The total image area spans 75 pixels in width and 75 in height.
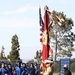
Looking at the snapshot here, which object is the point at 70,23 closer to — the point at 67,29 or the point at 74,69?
the point at 67,29

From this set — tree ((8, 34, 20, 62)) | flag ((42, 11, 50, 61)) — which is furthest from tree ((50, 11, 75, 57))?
flag ((42, 11, 50, 61))

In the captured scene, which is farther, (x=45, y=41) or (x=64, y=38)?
(x=64, y=38)

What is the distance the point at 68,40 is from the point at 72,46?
1.07 meters

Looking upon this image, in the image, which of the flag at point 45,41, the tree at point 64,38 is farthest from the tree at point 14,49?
the flag at point 45,41

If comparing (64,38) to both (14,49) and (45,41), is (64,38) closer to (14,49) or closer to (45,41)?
(14,49)

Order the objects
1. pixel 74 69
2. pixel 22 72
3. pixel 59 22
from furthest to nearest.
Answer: pixel 74 69, pixel 22 72, pixel 59 22

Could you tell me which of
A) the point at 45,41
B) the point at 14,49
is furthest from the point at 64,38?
the point at 45,41

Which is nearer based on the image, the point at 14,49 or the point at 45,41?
the point at 45,41

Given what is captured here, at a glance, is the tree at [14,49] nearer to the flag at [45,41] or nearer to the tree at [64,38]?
the tree at [64,38]

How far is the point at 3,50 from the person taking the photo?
230ft

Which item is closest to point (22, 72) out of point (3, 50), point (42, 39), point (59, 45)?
point (42, 39)

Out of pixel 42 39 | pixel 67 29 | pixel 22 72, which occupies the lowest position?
pixel 22 72

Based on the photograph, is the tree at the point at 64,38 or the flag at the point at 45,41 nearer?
the flag at the point at 45,41

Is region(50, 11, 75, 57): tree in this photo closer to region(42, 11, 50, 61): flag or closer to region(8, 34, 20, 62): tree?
region(8, 34, 20, 62): tree
